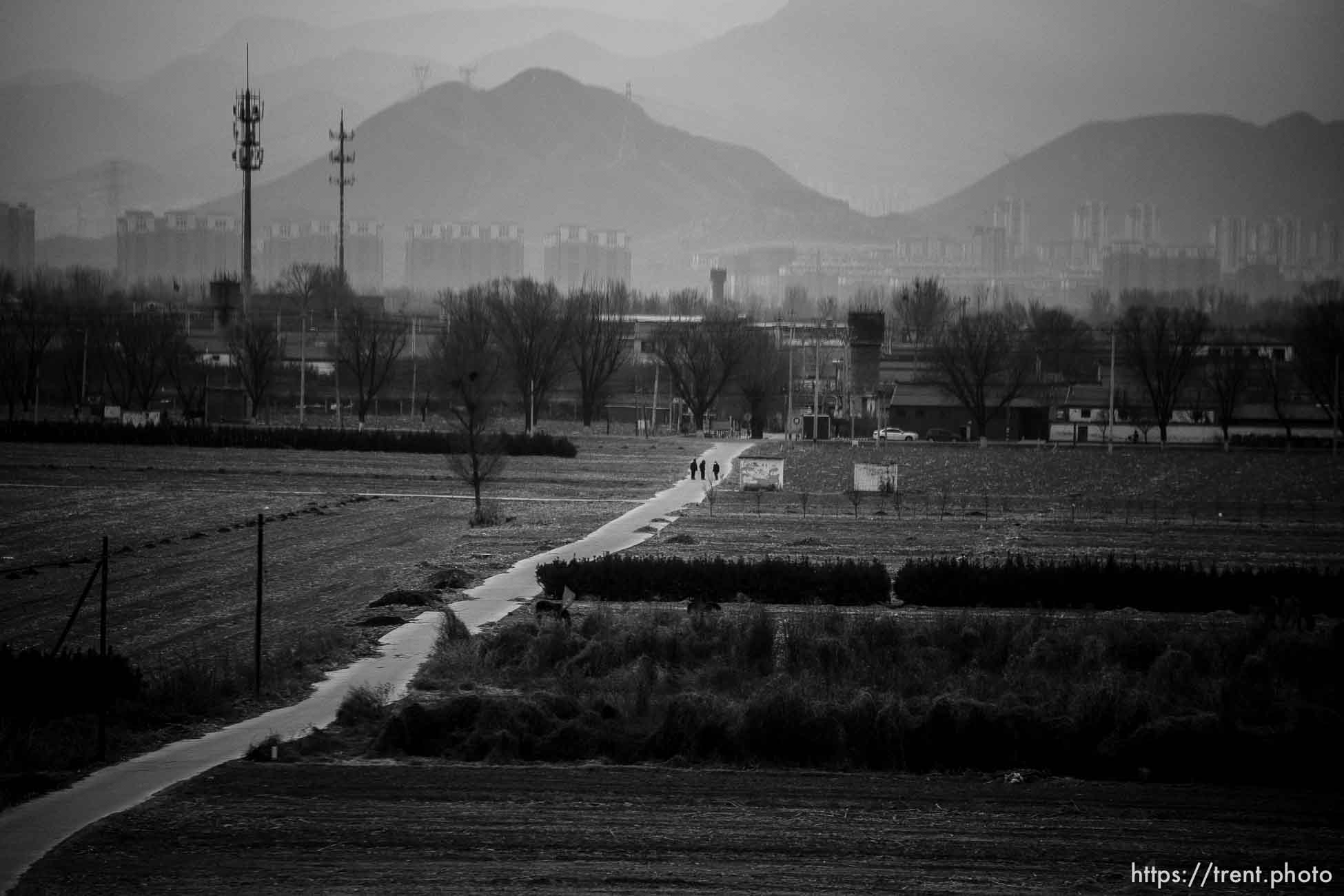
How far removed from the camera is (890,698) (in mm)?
18906

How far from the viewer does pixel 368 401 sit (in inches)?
4070

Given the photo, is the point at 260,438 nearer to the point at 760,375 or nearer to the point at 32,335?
the point at 32,335

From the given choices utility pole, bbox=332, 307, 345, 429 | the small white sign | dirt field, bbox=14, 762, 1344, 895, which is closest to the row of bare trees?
utility pole, bbox=332, 307, 345, 429

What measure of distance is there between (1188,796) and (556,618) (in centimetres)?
1147

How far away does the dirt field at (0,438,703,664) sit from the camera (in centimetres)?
2677

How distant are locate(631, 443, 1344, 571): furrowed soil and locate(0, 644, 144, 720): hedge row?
1850 centimetres

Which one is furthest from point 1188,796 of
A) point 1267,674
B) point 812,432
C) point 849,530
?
point 812,432

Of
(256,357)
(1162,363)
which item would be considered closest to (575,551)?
(256,357)

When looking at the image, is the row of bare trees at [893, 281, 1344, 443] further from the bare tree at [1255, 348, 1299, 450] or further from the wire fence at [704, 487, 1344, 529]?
the wire fence at [704, 487, 1344, 529]

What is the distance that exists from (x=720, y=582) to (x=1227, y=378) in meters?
80.0

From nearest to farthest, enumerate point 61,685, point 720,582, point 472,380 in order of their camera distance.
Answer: point 61,685
point 720,582
point 472,380

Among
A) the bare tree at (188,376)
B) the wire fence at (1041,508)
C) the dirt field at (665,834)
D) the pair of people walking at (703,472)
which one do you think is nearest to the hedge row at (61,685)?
the dirt field at (665,834)

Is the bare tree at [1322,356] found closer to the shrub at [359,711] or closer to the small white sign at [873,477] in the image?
the small white sign at [873,477]

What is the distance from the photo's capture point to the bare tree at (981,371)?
100 meters
